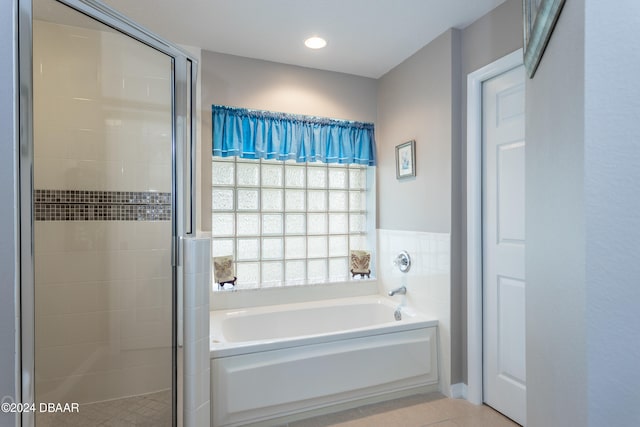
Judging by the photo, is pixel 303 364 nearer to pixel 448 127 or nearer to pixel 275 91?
pixel 448 127

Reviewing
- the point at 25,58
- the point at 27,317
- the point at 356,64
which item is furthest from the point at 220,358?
the point at 356,64

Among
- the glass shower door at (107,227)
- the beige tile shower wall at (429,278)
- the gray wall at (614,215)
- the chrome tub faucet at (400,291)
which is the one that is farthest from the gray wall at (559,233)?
the chrome tub faucet at (400,291)

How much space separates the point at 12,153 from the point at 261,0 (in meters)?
1.67

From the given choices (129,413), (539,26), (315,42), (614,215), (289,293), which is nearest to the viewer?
(614,215)

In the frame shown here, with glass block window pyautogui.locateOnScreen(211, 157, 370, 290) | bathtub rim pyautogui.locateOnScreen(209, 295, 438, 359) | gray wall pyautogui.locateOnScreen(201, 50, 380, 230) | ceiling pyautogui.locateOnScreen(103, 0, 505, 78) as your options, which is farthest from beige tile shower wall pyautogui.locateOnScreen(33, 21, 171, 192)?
bathtub rim pyautogui.locateOnScreen(209, 295, 438, 359)

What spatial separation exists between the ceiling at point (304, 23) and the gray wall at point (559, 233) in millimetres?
1598

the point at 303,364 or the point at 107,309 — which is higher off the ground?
the point at 107,309

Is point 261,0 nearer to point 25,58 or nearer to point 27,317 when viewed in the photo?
point 25,58

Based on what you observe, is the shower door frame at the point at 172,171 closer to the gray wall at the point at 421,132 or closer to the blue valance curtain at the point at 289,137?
the blue valance curtain at the point at 289,137

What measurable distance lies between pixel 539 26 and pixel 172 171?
1751mm

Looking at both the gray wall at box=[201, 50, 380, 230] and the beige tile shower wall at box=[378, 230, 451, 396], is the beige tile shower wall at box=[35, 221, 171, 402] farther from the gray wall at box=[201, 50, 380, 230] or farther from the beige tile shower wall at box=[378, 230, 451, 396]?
the beige tile shower wall at box=[378, 230, 451, 396]

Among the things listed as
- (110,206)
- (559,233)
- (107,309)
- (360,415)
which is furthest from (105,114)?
(360,415)

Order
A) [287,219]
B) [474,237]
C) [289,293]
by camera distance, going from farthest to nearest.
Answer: [287,219], [289,293], [474,237]

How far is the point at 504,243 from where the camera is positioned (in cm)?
212
